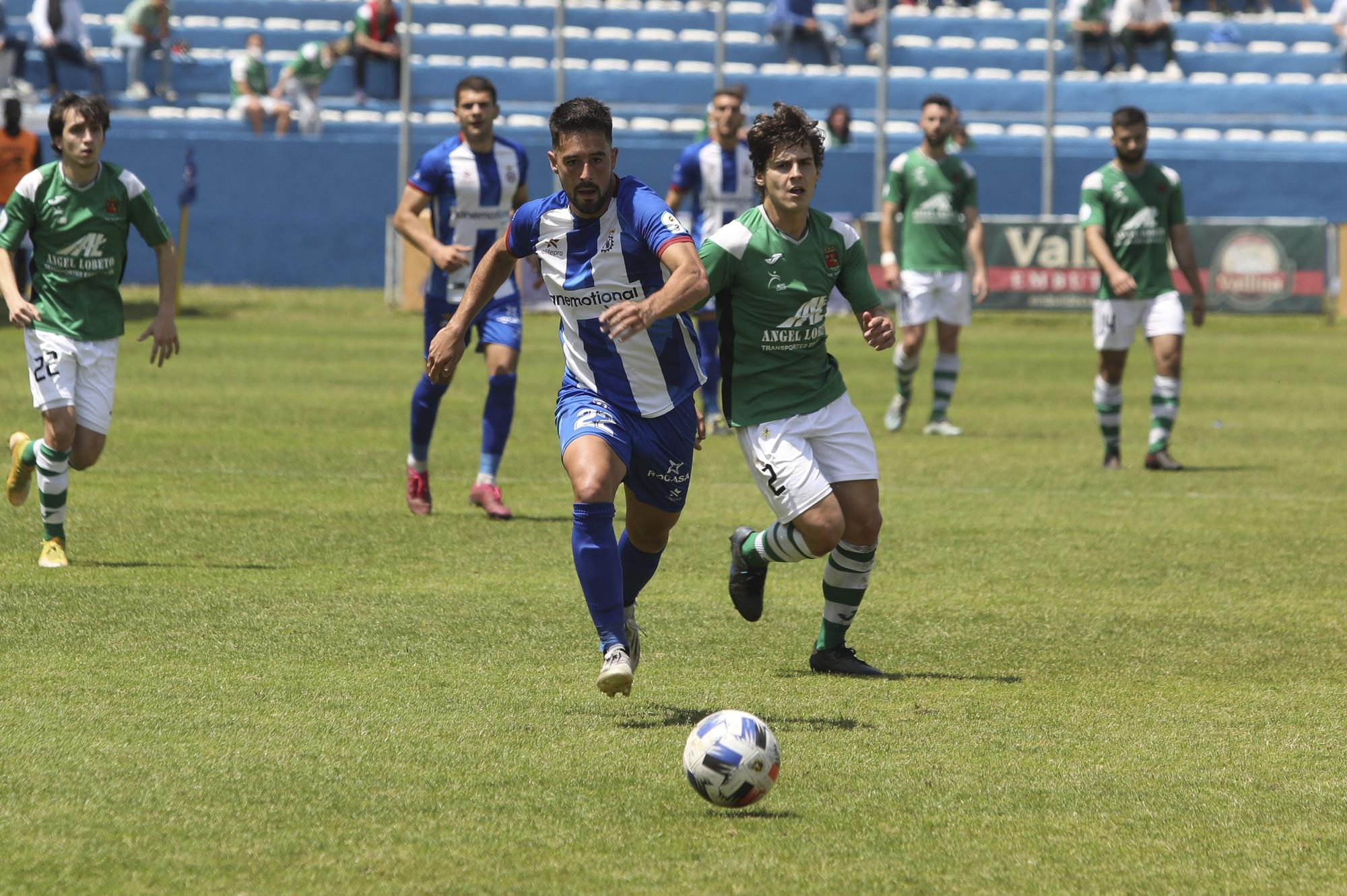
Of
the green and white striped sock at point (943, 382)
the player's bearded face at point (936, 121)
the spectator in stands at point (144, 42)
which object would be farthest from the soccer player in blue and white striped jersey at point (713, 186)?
the spectator in stands at point (144, 42)

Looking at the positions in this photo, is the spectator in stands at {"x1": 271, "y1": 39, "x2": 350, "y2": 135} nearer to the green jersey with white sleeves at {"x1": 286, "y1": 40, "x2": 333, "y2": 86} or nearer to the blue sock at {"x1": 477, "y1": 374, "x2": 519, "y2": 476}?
the green jersey with white sleeves at {"x1": 286, "y1": 40, "x2": 333, "y2": 86}

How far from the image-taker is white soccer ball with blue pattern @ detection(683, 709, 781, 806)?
450 cm

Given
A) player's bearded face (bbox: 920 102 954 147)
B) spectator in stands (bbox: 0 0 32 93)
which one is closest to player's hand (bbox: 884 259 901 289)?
player's bearded face (bbox: 920 102 954 147)

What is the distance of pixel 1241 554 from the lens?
8797 mm

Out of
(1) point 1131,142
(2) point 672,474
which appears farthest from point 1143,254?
(2) point 672,474

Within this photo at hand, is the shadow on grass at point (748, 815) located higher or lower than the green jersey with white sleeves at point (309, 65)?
lower

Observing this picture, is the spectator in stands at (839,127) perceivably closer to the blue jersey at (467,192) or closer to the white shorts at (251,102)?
the white shorts at (251,102)

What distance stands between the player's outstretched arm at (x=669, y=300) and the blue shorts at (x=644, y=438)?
0.41 m

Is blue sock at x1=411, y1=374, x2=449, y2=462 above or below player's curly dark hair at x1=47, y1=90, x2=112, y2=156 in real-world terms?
below

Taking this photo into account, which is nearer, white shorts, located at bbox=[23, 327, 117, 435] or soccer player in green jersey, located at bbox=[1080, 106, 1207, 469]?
white shorts, located at bbox=[23, 327, 117, 435]

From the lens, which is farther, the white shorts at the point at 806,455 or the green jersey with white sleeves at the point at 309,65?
the green jersey with white sleeves at the point at 309,65

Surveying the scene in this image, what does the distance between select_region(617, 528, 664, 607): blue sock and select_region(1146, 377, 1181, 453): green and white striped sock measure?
6654mm

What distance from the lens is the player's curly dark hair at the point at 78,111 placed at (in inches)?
295

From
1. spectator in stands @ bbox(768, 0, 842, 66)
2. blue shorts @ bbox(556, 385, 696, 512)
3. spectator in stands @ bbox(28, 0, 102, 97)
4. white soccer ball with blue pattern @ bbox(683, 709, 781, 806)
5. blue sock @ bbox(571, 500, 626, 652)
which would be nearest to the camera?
white soccer ball with blue pattern @ bbox(683, 709, 781, 806)
